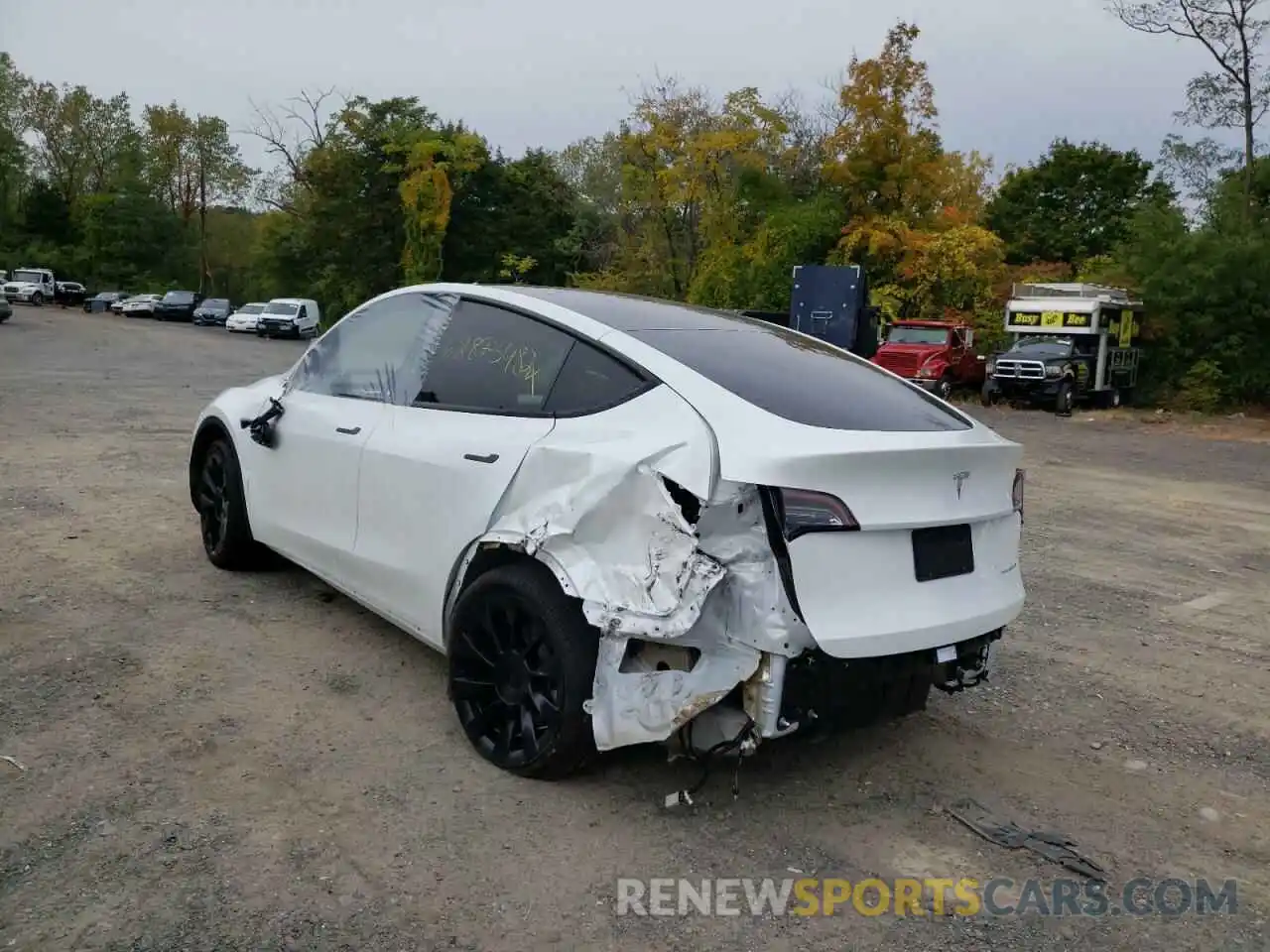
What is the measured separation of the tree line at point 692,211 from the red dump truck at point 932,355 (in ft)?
13.8

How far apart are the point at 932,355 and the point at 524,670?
20964 mm

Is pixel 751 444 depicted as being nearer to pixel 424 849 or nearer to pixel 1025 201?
pixel 424 849

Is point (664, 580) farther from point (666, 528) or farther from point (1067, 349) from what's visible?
point (1067, 349)

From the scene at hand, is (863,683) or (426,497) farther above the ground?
(426,497)

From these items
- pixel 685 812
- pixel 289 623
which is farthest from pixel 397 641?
pixel 685 812

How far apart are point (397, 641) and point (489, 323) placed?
1.60 metres

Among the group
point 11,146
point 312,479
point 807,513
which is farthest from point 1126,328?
point 11,146

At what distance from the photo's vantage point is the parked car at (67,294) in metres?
56.8

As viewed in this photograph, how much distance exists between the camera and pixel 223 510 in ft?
18.5

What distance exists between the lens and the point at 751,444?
3.12m

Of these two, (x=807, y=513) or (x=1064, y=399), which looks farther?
(x=1064, y=399)

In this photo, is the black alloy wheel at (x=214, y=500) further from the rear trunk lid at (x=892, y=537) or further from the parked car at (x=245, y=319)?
the parked car at (x=245, y=319)

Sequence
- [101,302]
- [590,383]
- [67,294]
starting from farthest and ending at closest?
[67,294]
[101,302]
[590,383]

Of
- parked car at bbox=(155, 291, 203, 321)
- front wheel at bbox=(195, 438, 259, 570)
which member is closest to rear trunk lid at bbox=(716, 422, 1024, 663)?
front wheel at bbox=(195, 438, 259, 570)
